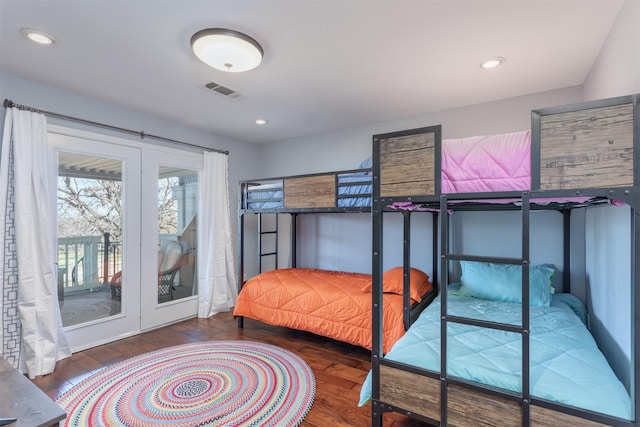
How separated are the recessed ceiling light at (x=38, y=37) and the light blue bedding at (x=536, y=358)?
2885mm

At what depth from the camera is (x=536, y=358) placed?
1.65 m

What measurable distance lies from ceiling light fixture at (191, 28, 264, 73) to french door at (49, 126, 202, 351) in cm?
179

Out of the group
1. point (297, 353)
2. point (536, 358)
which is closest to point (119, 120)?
point (297, 353)

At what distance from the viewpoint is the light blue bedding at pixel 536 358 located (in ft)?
4.46

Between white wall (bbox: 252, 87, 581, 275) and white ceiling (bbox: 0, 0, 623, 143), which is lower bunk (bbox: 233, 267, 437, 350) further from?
white ceiling (bbox: 0, 0, 623, 143)

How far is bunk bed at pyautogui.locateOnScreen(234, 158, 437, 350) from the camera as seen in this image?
270 cm

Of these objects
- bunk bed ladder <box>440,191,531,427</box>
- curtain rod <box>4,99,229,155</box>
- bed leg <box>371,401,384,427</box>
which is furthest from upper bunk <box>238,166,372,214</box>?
bed leg <box>371,401,384,427</box>

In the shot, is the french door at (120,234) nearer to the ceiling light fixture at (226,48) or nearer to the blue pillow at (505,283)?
the ceiling light fixture at (226,48)

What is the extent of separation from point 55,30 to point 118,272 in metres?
2.27

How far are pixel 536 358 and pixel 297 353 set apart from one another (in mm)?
1913

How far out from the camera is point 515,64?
2.35 meters

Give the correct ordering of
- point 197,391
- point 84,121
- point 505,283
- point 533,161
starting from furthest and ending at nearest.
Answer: point 84,121 < point 505,283 < point 197,391 < point 533,161

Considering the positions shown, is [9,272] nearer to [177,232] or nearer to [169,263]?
[169,263]

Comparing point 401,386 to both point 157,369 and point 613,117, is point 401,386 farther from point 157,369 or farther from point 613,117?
point 157,369
